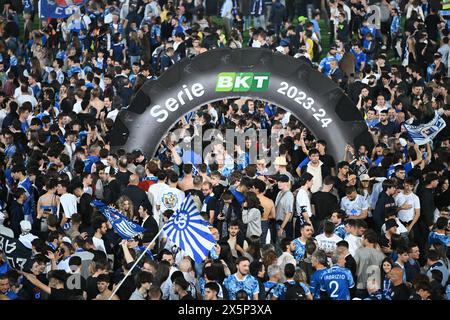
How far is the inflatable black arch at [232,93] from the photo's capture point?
Result: 20.5 metres

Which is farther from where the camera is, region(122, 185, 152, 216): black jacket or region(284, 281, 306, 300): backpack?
region(122, 185, 152, 216): black jacket

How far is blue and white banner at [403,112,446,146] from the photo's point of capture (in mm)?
20188

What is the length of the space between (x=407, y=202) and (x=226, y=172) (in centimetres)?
293

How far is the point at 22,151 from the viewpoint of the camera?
20.5 m

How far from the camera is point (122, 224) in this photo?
15797 mm

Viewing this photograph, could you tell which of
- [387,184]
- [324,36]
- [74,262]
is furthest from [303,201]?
[324,36]

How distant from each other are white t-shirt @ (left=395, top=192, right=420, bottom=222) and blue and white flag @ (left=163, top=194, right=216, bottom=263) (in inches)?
126

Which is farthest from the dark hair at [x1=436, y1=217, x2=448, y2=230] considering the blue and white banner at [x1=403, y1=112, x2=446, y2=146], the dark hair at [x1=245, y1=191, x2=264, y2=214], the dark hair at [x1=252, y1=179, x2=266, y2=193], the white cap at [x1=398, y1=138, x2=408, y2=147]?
the white cap at [x1=398, y1=138, x2=408, y2=147]

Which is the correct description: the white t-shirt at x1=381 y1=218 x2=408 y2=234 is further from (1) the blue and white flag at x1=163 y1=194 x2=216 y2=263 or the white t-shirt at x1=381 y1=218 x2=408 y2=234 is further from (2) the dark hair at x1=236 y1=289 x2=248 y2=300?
(2) the dark hair at x1=236 y1=289 x2=248 y2=300

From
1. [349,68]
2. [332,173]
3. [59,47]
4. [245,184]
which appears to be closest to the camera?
[245,184]

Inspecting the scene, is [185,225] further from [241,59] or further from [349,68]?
[349,68]

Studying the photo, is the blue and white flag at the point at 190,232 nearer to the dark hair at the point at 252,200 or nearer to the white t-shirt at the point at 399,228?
the dark hair at the point at 252,200

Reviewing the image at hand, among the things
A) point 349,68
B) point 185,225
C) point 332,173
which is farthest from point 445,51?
point 185,225

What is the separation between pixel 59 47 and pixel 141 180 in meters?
10.6
